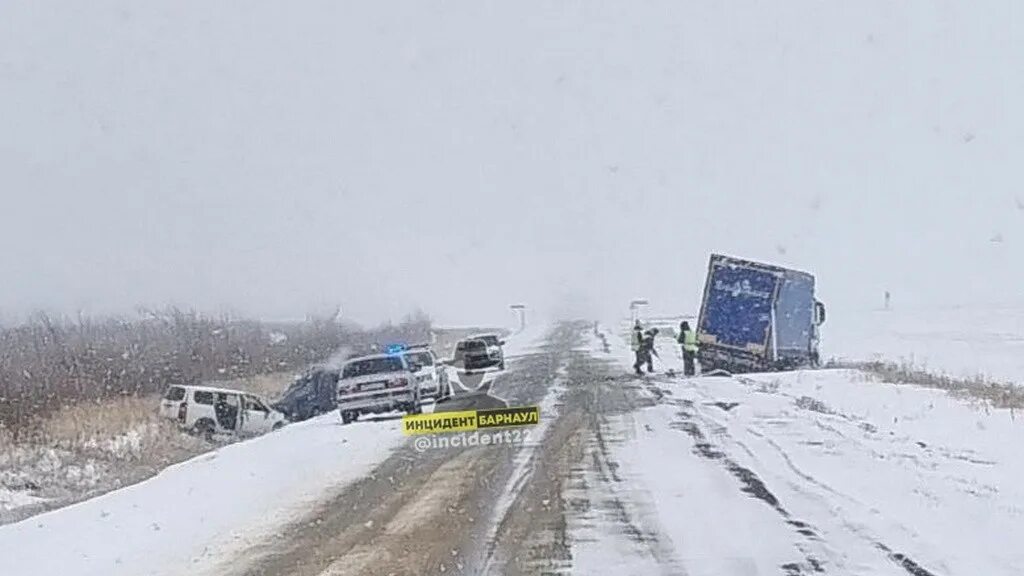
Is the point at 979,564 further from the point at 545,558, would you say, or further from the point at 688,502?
the point at 688,502

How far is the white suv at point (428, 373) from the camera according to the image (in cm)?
2953

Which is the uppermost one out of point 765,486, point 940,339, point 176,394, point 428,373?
point 765,486

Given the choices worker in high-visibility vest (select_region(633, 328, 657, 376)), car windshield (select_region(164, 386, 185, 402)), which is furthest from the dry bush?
car windshield (select_region(164, 386, 185, 402))

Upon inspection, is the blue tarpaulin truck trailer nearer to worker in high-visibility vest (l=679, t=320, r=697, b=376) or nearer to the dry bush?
worker in high-visibility vest (l=679, t=320, r=697, b=376)

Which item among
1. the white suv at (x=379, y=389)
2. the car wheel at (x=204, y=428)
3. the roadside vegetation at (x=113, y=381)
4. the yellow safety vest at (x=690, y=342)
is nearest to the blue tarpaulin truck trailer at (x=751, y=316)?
the yellow safety vest at (x=690, y=342)

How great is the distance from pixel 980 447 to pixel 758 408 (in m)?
8.18

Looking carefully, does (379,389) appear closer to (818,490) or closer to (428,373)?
(428,373)

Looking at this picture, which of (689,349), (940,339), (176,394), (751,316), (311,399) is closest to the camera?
(176,394)

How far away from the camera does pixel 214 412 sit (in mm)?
31484

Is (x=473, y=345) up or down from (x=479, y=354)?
up

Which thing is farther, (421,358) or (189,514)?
(421,358)

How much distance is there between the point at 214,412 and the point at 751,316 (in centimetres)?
1590

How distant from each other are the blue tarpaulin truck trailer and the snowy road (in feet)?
42.5

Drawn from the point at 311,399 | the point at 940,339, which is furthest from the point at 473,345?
the point at 940,339
